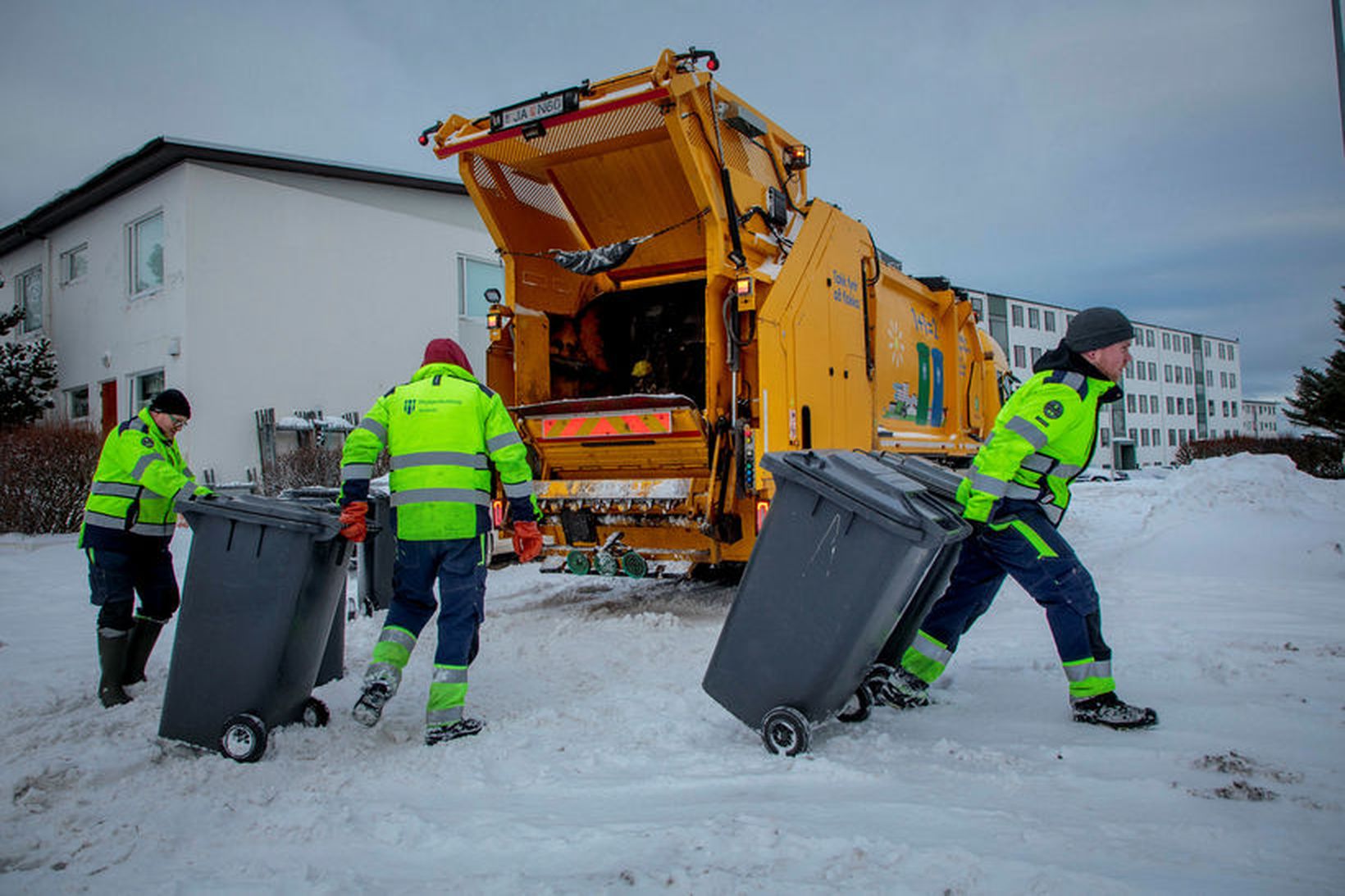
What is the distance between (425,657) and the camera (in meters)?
4.36

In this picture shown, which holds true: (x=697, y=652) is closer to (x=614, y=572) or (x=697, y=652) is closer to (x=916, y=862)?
(x=614, y=572)

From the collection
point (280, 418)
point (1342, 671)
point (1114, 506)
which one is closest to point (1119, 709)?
point (1342, 671)

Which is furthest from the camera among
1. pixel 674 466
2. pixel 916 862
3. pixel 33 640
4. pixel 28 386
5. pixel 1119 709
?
pixel 28 386

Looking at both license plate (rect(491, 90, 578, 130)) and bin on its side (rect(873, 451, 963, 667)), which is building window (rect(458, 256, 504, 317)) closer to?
license plate (rect(491, 90, 578, 130))

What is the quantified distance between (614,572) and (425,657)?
4.39 ft

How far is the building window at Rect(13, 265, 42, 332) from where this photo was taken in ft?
49.0

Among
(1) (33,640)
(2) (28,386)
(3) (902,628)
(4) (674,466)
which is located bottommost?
(1) (33,640)

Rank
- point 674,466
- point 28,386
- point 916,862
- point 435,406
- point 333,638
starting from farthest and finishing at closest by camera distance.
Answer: point 28,386 < point 674,466 < point 333,638 < point 435,406 < point 916,862

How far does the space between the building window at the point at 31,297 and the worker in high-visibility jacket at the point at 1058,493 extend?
17015mm

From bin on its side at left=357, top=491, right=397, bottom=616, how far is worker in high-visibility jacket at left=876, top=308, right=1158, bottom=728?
3496mm

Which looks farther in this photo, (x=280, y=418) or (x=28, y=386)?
(x=28, y=386)

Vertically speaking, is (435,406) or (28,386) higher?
(28,386)

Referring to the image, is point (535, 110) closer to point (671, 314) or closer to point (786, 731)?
point (671, 314)

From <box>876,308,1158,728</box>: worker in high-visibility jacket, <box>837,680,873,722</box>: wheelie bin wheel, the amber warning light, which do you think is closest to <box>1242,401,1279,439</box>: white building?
the amber warning light
